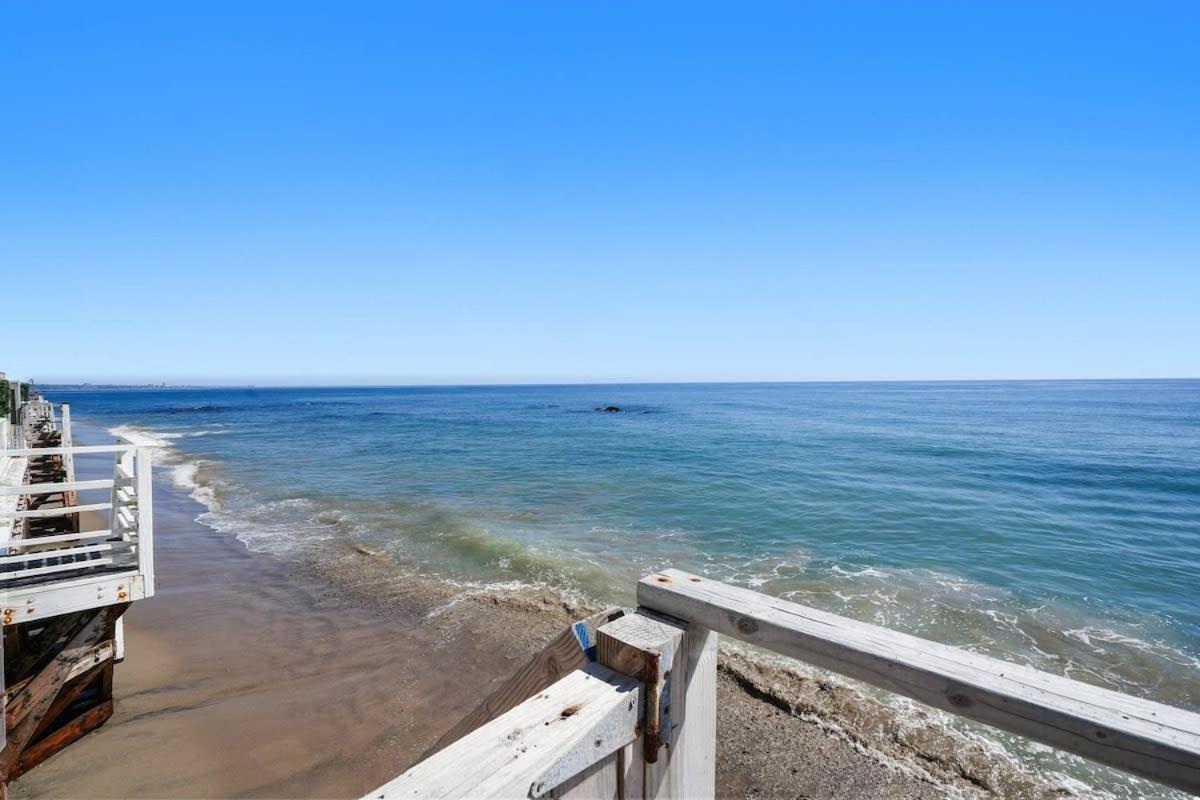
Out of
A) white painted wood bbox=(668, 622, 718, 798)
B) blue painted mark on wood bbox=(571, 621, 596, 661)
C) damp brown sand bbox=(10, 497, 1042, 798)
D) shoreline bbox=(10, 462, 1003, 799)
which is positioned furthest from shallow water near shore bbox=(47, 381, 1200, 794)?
blue painted mark on wood bbox=(571, 621, 596, 661)

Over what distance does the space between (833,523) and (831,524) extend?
13cm

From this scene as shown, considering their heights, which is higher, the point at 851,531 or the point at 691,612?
the point at 691,612

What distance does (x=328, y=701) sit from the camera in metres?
6.74

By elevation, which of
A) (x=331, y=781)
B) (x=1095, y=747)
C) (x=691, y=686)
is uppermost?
(x=1095, y=747)

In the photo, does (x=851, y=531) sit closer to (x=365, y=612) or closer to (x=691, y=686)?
(x=365, y=612)

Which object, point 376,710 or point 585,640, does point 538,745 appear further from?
point 376,710

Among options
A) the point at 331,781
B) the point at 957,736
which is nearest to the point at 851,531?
the point at 957,736

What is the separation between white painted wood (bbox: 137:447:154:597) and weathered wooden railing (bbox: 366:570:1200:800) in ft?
18.1

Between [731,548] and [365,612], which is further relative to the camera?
[731,548]

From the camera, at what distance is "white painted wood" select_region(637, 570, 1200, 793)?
1.18 meters

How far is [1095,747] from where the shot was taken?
122cm

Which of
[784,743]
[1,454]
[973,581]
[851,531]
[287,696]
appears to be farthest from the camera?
[851,531]

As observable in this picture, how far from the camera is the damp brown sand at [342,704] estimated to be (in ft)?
17.8

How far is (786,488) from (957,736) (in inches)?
538
